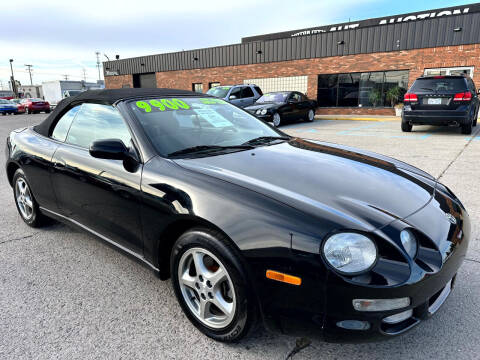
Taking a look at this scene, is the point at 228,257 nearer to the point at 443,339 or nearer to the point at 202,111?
the point at 443,339

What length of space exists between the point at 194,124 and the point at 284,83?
18.6 meters

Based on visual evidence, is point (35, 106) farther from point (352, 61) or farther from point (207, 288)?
point (207, 288)

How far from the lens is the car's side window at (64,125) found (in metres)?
3.08

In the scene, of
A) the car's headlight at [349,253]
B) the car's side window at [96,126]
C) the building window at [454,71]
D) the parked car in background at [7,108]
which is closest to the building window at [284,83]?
the building window at [454,71]

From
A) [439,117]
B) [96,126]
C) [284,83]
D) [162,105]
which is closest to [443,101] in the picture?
[439,117]

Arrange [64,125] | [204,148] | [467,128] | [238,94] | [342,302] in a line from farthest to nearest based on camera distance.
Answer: [238,94]
[467,128]
[64,125]
[204,148]
[342,302]

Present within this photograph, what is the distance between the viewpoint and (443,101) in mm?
9305

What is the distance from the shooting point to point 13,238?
3.47 m

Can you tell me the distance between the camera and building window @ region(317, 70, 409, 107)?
17234 millimetres

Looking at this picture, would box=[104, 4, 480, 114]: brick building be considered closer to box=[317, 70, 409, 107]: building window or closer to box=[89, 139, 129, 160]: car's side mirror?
box=[317, 70, 409, 107]: building window

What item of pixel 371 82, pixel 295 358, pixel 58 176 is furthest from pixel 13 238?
pixel 371 82

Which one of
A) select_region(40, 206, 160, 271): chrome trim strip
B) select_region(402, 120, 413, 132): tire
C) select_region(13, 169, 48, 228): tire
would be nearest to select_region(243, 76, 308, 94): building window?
select_region(402, 120, 413, 132): tire

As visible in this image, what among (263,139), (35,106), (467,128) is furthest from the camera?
(35,106)

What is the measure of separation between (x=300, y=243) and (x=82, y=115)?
232 cm
